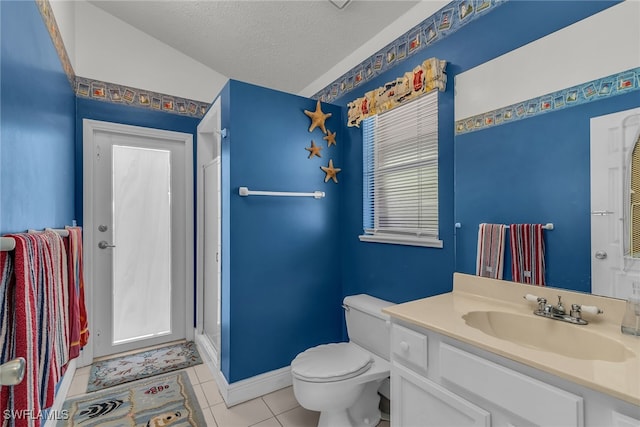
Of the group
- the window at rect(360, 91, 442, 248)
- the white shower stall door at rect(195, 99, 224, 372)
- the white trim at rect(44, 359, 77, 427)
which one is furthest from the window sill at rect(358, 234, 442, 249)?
the white trim at rect(44, 359, 77, 427)

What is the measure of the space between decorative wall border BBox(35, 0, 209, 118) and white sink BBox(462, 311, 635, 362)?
285 cm

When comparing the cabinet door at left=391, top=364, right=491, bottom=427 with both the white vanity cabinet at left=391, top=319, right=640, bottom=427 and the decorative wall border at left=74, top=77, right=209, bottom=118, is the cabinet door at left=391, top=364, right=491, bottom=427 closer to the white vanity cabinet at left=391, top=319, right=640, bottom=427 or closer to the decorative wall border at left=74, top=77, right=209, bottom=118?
the white vanity cabinet at left=391, top=319, right=640, bottom=427

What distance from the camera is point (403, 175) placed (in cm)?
196

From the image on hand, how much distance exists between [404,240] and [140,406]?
6.66ft

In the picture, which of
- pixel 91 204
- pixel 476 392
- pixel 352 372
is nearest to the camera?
pixel 476 392

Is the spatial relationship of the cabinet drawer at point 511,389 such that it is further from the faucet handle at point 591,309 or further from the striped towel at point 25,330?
the striped towel at point 25,330

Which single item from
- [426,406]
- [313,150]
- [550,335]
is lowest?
[426,406]

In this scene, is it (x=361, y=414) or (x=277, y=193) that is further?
(x=277, y=193)

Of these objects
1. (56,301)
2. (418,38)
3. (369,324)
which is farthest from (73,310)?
(418,38)

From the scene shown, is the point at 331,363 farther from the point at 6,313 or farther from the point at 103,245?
the point at 103,245

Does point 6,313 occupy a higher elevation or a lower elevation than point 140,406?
higher

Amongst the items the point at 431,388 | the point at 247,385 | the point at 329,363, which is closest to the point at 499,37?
the point at 431,388

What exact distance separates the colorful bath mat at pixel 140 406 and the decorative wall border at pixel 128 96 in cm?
223

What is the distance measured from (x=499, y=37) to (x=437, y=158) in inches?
24.8
